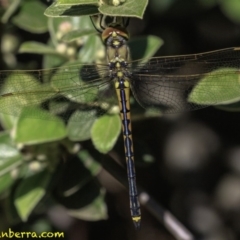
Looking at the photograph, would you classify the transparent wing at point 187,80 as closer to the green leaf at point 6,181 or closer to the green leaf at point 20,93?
the green leaf at point 20,93

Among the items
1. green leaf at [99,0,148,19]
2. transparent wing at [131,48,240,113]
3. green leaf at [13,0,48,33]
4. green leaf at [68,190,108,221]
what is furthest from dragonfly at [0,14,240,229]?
green leaf at [99,0,148,19]

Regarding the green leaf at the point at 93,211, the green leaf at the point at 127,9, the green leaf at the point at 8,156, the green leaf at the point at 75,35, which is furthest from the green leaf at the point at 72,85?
the green leaf at the point at 127,9

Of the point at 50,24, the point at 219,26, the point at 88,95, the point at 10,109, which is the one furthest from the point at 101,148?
the point at 219,26

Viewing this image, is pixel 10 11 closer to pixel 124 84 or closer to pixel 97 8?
pixel 124 84

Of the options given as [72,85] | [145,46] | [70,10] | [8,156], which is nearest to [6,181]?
[8,156]

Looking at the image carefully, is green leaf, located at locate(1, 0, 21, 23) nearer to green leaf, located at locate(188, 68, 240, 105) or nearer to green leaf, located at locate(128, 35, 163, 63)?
green leaf, located at locate(128, 35, 163, 63)
